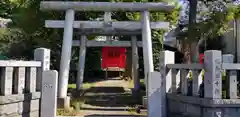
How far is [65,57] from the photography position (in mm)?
10281

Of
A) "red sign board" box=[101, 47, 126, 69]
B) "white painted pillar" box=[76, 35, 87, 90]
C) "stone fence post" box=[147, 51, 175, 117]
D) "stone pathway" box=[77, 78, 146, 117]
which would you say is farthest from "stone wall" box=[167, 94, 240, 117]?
"red sign board" box=[101, 47, 126, 69]

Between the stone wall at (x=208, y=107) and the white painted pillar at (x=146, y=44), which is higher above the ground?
the white painted pillar at (x=146, y=44)

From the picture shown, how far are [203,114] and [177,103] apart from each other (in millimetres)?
1151

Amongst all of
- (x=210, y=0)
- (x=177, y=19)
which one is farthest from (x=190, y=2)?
(x=177, y=19)

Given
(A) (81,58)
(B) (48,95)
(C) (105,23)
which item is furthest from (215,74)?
(A) (81,58)

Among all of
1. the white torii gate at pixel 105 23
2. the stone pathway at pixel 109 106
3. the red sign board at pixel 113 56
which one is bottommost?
the stone pathway at pixel 109 106

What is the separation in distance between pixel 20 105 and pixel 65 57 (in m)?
3.65

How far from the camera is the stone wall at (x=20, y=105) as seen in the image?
6.28 meters

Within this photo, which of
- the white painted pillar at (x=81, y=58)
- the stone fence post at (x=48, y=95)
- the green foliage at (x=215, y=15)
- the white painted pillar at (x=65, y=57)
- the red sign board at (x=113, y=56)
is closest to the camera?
the stone fence post at (x=48, y=95)

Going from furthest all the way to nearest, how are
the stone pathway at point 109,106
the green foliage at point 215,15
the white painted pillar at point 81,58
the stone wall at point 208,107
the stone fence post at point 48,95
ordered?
the green foliage at point 215,15 < the white painted pillar at point 81,58 < the stone pathway at point 109,106 < the stone fence post at point 48,95 < the stone wall at point 208,107

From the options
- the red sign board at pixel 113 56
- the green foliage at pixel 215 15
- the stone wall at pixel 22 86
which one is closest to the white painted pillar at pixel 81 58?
the red sign board at pixel 113 56

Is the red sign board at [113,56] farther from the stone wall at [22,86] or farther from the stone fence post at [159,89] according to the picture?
the stone wall at [22,86]

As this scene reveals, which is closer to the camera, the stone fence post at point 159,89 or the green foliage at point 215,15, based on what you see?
the stone fence post at point 159,89

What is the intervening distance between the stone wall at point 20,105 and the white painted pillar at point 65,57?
2362mm
